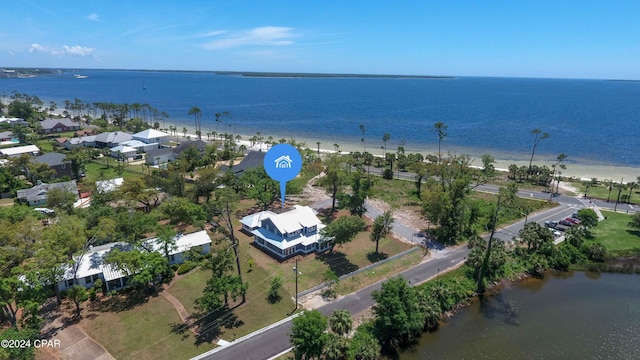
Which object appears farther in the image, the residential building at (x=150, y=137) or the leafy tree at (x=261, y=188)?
the residential building at (x=150, y=137)

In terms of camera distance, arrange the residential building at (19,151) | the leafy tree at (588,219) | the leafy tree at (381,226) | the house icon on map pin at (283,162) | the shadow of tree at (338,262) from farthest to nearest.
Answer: the residential building at (19,151) → the leafy tree at (588,219) → the house icon on map pin at (283,162) → the leafy tree at (381,226) → the shadow of tree at (338,262)

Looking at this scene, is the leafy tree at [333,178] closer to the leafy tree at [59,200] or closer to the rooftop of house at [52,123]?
the leafy tree at [59,200]

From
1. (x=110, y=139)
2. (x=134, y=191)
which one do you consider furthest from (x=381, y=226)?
(x=110, y=139)

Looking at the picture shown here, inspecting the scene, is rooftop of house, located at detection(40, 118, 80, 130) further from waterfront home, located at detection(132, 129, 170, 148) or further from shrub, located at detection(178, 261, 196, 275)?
shrub, located at detection(178, 261, 196, 275)

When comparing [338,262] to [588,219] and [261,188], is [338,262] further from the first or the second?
[588,219]

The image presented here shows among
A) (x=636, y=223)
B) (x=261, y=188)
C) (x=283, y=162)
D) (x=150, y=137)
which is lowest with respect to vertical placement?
(x=636, y=223)

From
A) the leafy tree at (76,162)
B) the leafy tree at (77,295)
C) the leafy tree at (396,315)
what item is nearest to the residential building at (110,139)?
the leafy tree at (76,162)

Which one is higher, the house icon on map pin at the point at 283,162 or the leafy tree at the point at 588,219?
the house icon on map pin at the point at 283,162
